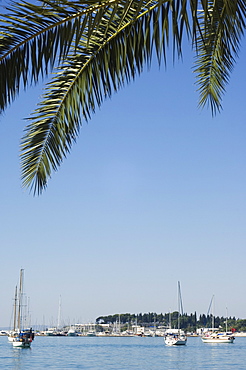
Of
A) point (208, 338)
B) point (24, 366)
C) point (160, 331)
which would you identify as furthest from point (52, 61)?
point (160, 331)

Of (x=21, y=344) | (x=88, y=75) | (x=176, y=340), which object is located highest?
(x=88, y=75)

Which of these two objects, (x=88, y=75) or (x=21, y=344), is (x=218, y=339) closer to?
(x=21, y=344)

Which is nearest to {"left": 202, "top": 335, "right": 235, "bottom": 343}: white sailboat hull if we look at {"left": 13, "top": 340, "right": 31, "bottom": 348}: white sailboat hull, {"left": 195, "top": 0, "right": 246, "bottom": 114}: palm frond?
{"left": 13, "top": 340, "right": 31, "bottom": 348}: white sailboat hull

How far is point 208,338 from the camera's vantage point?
345 feet

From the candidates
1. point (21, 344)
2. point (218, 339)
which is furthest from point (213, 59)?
point (218, 339)

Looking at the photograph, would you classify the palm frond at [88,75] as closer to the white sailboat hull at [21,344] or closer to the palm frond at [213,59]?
the palm frond at [213,59]

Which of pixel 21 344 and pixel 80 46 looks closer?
pixel 80 46

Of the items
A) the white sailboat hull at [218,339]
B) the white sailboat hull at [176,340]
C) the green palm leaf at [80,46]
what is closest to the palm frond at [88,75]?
the green palm leaf at [80,46]

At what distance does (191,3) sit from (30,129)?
188 cm

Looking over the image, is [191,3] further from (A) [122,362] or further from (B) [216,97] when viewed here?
(A) [122,362]

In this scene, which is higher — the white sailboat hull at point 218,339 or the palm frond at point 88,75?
the palm frond at point 88,75

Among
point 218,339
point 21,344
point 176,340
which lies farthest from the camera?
point 218,339

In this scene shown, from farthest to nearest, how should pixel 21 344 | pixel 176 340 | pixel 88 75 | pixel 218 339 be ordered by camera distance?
pixel 218 339 → pixel 176 340 → pixel 21 344 → pixel 88 75

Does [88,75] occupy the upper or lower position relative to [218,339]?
upper
